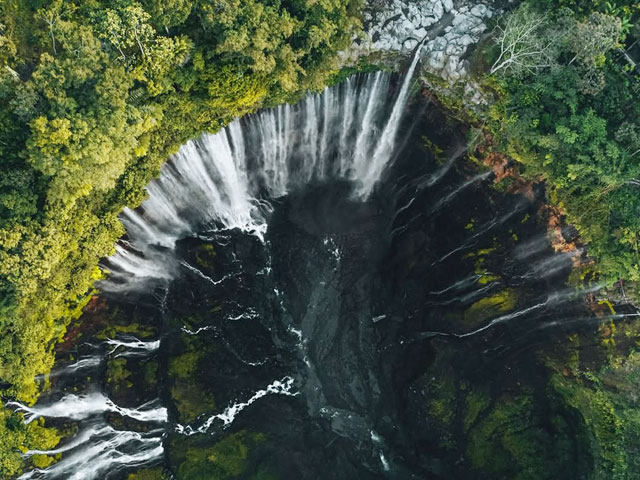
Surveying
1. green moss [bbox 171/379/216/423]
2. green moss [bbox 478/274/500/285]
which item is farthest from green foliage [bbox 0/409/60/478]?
green moss [bbox 478/274/500/285]

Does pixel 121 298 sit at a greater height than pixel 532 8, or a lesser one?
lesser

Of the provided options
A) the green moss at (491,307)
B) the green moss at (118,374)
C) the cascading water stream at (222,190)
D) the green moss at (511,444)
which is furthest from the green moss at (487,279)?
the green moss at (118,374)

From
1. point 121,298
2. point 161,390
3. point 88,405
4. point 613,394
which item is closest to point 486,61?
point 613,394

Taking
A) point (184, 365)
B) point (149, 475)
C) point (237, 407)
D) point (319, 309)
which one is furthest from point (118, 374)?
point (319, 309)

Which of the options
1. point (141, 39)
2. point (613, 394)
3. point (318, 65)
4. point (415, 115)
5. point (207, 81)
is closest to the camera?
point (141, 39)

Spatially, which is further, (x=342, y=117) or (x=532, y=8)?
(x=342, y=117)

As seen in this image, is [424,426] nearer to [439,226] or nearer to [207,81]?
[439,226]

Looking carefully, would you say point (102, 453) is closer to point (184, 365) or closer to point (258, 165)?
point (184, 365)
